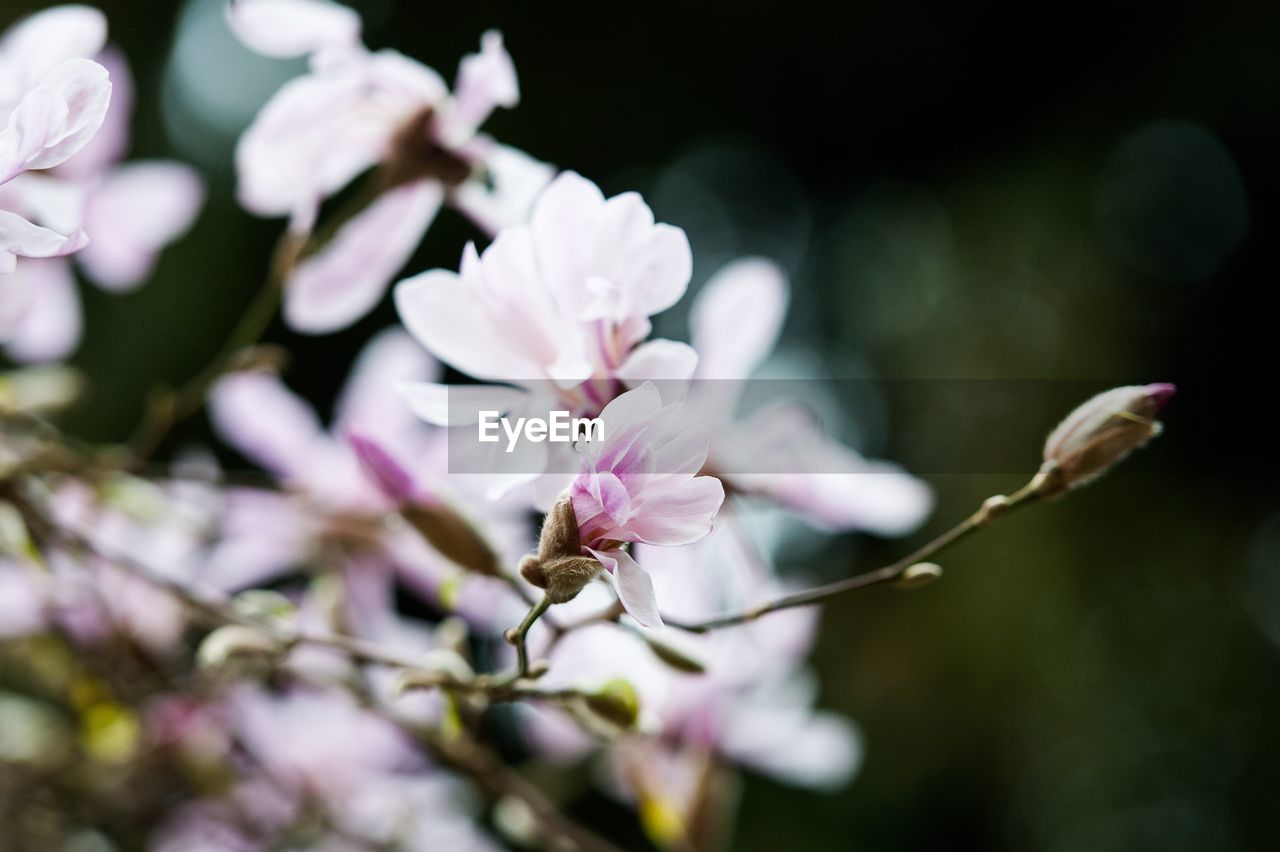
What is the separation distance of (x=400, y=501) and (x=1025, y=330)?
1.17 meters

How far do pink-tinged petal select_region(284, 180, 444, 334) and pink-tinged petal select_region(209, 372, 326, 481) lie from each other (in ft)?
0.29

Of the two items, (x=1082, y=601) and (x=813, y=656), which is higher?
(x=1082, y=601)

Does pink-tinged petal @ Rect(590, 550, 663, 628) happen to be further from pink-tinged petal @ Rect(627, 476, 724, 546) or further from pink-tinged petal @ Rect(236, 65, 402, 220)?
pink-tinged petal @ Rect(236, 65, 402, 220)

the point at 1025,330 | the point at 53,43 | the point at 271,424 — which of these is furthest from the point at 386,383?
the point at 1025,330

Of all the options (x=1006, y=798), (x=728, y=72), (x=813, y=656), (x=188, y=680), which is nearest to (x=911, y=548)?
(x=813, y=656)

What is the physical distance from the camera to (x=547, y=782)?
1.37 feet

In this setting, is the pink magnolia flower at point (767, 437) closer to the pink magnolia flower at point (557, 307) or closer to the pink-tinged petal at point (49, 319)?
the pink magnolia flower at point (557, 307)

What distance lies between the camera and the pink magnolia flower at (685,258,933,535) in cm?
26

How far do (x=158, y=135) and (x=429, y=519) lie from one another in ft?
2.55

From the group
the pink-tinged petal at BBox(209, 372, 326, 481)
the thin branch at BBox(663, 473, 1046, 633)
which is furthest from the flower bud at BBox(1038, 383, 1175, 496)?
the pink-tinged petal at BBox(209, 372, 326, 481)

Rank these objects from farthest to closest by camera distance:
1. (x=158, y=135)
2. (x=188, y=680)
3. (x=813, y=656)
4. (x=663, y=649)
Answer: (x=813, y=656)
(x=158, y=135)
(x=188, y=680)
(x=663, y=649)

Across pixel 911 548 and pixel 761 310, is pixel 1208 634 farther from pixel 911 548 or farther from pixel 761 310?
pixel 761 310

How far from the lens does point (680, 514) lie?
0.15m

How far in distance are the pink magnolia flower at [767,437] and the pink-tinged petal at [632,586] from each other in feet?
0.35
